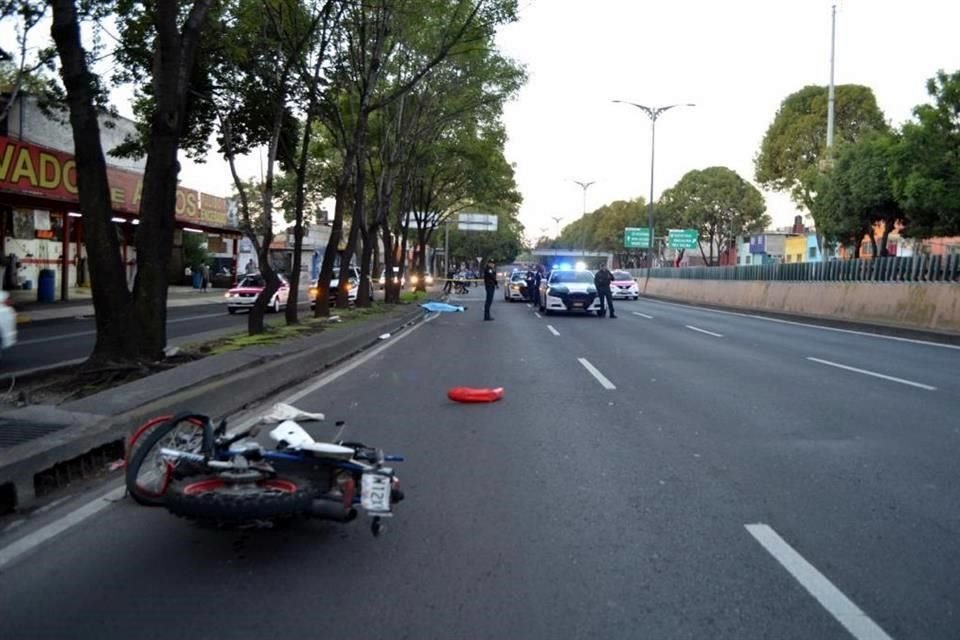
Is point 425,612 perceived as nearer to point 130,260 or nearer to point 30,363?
point 30,363

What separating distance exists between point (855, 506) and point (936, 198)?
27510 millimetres

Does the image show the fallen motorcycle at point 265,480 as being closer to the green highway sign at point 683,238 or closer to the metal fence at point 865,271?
the metal fence at point 865,271

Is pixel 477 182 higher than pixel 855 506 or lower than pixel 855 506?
higher

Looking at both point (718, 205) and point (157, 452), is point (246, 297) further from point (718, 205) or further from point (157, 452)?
point (718, 205)

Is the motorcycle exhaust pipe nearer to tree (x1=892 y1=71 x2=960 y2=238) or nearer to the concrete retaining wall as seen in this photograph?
the concrete retaining wall

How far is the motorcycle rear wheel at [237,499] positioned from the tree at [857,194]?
37665 mm

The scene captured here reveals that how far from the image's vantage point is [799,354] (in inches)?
654

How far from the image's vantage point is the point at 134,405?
816 centimetres

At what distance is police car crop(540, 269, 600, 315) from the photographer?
28984 mm

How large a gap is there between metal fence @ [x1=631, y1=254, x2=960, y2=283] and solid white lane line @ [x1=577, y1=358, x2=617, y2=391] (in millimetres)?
12127

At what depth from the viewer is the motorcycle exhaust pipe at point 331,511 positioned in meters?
5.09

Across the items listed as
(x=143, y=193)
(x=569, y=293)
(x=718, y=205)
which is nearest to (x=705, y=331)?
(x=569, y=293)

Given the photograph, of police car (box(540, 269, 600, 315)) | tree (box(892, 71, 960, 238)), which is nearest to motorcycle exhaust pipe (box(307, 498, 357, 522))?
police car (box(540, 269, 600, 315))

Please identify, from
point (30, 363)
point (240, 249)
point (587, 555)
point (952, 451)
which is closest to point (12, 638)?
point (587, 555)
